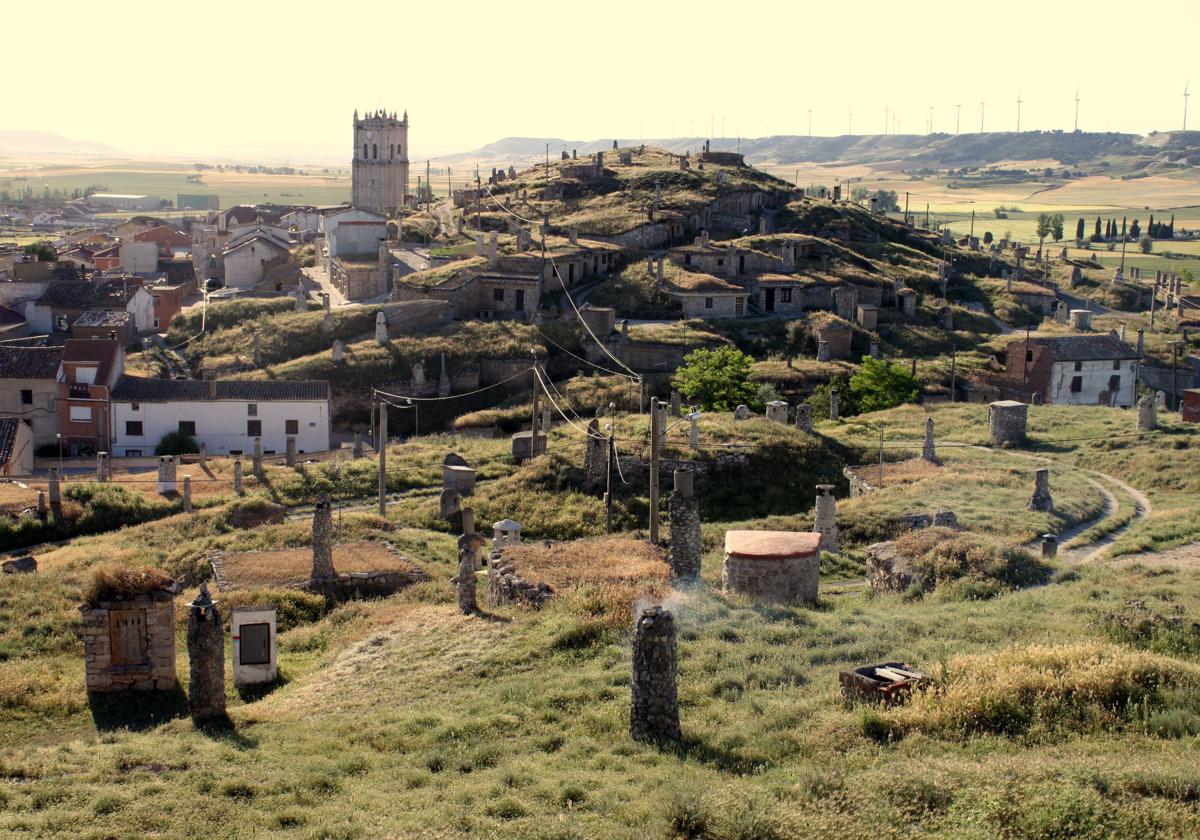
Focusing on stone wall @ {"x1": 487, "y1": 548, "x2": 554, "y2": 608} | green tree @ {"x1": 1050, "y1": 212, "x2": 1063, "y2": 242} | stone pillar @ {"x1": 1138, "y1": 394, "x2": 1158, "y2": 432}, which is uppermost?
green tree @ {"x1": 1050, "y1": 212, "x2": 1063, "y2": 242}

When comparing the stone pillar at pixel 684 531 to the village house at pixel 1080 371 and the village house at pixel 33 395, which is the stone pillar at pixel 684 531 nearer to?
the village house at pixel 33 395

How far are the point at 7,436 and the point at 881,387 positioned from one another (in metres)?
34.8

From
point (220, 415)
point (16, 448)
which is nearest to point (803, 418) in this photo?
point (220, 415)

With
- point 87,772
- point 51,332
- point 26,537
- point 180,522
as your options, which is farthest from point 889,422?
point 51,332

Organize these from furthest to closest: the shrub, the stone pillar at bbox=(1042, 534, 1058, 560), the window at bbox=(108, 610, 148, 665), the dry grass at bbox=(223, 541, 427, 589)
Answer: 1. the dry grass at bbox=(223, 541, 427, 589)
2. the stone pillar at bbox=(1042, 534, 1058, 560)
3. the shrub
4. the window at bbox=(108, 610, 148, 665)

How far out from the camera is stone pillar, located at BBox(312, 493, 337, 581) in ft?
89.6

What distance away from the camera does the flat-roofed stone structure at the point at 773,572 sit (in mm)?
22250

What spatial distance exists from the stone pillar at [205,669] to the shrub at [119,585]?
10.4 feet

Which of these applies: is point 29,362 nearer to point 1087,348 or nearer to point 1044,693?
point 1087,348

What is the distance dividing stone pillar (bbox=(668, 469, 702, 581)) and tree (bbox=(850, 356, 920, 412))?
32.8m

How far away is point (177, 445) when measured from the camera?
50.3 metres

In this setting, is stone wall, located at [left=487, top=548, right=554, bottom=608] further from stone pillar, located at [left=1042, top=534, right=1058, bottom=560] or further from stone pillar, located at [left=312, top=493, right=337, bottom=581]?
stone pillar, located at [left=1042, top=534, right=1058, bottom=560]

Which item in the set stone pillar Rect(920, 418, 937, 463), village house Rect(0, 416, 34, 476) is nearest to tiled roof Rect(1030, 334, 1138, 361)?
stone pillar Rect(920, 418, 937, 463)

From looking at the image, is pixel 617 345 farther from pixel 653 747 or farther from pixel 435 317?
pixel 653 747
